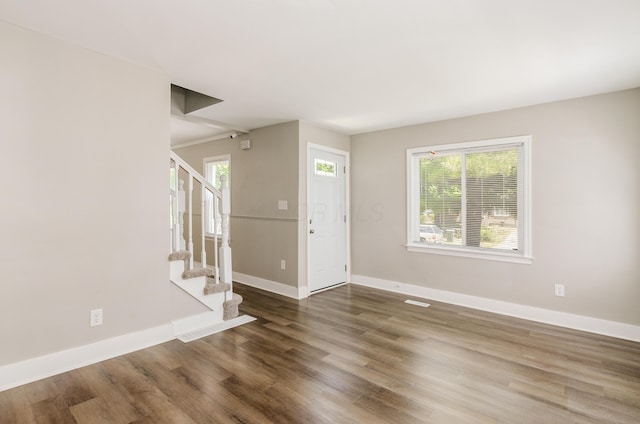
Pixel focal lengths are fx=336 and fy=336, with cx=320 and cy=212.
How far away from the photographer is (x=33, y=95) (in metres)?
2.31

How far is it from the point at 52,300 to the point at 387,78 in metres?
3.15

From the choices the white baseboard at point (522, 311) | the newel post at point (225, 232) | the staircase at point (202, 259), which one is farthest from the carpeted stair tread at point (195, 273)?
the white baseboard at point (522, 311)

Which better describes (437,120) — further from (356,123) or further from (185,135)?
(185,135)

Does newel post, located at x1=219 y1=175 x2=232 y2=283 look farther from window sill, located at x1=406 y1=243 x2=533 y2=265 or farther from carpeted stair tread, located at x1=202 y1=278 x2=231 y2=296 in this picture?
window sill, located at x1=406 y1=243 x2=533 y2=265

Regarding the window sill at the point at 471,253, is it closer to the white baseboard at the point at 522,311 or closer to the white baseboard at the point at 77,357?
the white baseboard at the point at 522,311

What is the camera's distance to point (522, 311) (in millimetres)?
3777

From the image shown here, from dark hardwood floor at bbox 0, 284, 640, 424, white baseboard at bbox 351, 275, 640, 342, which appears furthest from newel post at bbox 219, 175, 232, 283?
white baseboard at bbox 351, 275, 640, 342

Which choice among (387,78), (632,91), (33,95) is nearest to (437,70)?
(387,78)

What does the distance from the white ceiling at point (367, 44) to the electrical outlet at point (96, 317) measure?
2.00 m

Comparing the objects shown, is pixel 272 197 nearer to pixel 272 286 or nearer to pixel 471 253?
pixel 272 286

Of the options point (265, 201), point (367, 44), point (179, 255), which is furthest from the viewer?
point (265, 201)

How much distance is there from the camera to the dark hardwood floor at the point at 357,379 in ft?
6.57

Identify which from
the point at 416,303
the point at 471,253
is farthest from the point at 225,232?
the point at 471,253

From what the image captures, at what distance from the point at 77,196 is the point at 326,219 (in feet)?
10.2
